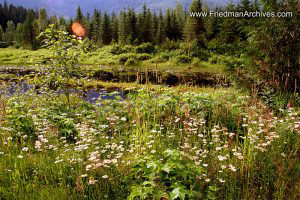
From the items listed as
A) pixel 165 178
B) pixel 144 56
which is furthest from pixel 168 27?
pixel 165 178

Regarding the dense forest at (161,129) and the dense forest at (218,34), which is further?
the dense forest at (218,34)

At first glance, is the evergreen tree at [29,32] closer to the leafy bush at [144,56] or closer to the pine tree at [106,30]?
the pine tree at [106,30]

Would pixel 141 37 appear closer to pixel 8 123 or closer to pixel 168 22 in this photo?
pixel 168 22

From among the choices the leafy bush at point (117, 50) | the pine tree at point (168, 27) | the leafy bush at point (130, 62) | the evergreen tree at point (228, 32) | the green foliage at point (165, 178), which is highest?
the pine tree at point (168, 27)

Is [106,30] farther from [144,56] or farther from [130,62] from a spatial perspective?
[130,62]

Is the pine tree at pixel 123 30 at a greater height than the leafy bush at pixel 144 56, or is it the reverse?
the pine tree at pixel 123 30

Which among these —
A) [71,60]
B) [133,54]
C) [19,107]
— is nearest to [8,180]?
[19,107]

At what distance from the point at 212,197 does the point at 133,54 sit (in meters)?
51.1

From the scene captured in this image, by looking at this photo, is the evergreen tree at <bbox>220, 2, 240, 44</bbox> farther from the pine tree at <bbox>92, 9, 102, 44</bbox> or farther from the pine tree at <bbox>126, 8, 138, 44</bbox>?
the pine tree at <bbox>92, 9, 102, 44</bbox>

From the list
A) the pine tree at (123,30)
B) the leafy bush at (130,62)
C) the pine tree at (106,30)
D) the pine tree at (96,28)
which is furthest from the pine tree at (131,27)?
the leafy bush at (130,62)

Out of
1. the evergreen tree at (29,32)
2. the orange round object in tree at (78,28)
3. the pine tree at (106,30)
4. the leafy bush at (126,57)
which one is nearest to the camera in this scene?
the leafy bush at (126,57)

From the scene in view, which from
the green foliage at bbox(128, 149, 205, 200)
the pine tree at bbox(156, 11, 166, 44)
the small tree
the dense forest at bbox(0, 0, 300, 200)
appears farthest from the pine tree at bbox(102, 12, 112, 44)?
the green foliage at bbox(128, 149, 205, 200)

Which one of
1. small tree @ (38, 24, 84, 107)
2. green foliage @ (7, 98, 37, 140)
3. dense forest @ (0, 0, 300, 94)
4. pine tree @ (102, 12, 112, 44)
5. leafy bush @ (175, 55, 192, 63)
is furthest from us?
pine tree @ (102, 12, 112, 44)

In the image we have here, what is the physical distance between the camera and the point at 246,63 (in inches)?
414
